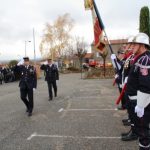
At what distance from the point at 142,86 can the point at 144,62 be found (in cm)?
36

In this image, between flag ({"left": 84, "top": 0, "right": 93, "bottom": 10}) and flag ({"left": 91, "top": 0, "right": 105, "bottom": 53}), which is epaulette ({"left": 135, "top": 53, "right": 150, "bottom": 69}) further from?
flag ({"left": 84, "top": 0, "right": 93, "bottom": 10})

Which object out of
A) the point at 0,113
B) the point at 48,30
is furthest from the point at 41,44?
the point at 0,113

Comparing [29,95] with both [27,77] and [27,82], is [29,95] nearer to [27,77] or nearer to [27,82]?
[27,82]

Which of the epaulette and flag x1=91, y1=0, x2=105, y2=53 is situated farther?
flag x1=91, y1=0, x2=105, y2=53

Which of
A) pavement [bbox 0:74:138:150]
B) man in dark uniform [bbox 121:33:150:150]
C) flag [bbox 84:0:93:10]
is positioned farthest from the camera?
flag [bbox 84:0:93:10]

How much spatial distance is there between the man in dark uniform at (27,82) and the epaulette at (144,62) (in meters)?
5.99

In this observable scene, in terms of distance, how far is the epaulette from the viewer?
5.17m

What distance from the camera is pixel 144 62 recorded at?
5.20 metres

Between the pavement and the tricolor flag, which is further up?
the tricolor flag

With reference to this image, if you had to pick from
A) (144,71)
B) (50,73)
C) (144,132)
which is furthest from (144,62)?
(50,73)

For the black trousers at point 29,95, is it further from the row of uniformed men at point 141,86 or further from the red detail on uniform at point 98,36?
the row of uniformed men at point 141,86

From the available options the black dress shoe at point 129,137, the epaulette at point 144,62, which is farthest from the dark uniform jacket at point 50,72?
the epaulette at point 144,62

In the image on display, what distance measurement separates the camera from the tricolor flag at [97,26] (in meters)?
9.39

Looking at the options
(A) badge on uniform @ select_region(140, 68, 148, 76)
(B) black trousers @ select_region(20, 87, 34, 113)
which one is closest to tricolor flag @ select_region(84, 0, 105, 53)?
(B) black trousers @ select_region(20, 87, 34, 113)
